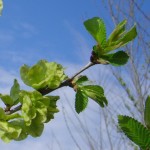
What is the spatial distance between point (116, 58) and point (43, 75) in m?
0.14

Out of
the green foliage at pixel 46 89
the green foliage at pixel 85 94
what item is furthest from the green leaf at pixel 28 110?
the green foliage at pixel 85 94

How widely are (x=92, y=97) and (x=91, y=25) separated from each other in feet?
0.43

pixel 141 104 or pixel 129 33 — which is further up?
pixel 141 104

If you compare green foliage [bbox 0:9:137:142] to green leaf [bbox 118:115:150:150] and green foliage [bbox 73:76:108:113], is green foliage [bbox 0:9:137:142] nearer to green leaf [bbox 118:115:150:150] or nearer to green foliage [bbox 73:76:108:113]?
green foliage [bbox 73:76:108:113]

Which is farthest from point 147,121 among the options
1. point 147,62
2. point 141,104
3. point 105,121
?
point 105,121

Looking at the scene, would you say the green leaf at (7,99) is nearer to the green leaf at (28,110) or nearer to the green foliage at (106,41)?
the green leaf at (28,110)

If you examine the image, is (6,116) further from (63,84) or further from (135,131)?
(135,131)

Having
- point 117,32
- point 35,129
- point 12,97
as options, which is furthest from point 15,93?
point 117,32

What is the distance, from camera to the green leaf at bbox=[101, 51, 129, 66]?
2.14 ft

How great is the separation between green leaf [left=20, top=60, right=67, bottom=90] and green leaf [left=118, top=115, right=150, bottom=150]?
17 centimetres

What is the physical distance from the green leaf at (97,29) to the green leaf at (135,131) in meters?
0.22

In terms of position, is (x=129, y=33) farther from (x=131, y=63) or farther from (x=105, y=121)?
(x=105, y=121)

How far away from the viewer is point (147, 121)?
0.47 m

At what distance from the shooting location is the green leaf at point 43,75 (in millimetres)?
597
